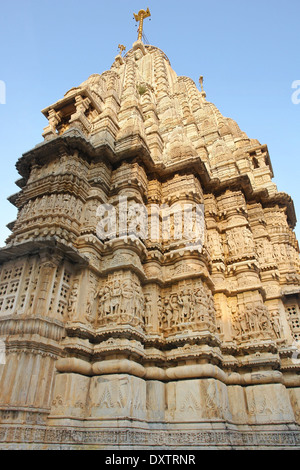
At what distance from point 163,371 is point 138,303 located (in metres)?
2.20

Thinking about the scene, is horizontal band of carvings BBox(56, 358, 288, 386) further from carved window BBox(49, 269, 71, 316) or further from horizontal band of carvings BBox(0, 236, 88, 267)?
horizontal band of carvings BBox(0, 236, 88, 267)

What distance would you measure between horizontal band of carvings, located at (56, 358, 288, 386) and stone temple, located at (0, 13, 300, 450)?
4cm

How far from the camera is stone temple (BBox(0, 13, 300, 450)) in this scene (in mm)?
7512

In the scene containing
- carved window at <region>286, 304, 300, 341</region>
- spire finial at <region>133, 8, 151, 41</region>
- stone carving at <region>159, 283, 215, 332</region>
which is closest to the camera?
stone carving at <region>159, 283, 215, 332</region>

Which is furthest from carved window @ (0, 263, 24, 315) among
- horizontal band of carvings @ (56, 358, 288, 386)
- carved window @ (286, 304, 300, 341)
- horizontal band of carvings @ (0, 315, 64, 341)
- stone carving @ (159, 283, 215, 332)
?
carved window @ (286, 304, 300, 341)

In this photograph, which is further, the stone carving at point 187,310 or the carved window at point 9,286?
the stone carving at point 187,310

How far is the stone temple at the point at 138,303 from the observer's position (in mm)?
7512

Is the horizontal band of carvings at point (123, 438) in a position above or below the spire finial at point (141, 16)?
below

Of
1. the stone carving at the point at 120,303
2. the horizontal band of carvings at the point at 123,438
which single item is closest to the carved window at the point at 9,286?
the stone carving at the point at 120,303

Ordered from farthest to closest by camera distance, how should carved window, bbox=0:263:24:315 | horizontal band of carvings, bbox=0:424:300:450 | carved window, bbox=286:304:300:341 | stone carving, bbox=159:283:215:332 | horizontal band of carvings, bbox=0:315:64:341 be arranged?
carved window, bbox=286:304:300:341, stone carving, bbox=159:283:215:332, carved window, bbox=0:263:24:315, horizontal band of carvings, bbox=0:315:64:341, horizontal band of carvings, bbox=0:424:300:450

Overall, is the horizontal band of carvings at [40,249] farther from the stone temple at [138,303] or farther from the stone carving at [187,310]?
the stone carving at [187,310]

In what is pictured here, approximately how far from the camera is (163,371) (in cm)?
931

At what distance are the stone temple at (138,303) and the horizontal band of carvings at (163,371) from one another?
37 mm

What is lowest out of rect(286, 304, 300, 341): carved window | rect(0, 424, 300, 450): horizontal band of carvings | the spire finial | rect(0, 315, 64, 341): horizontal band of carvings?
rect(0, 424, 300, 450): horizontal band of carvings
